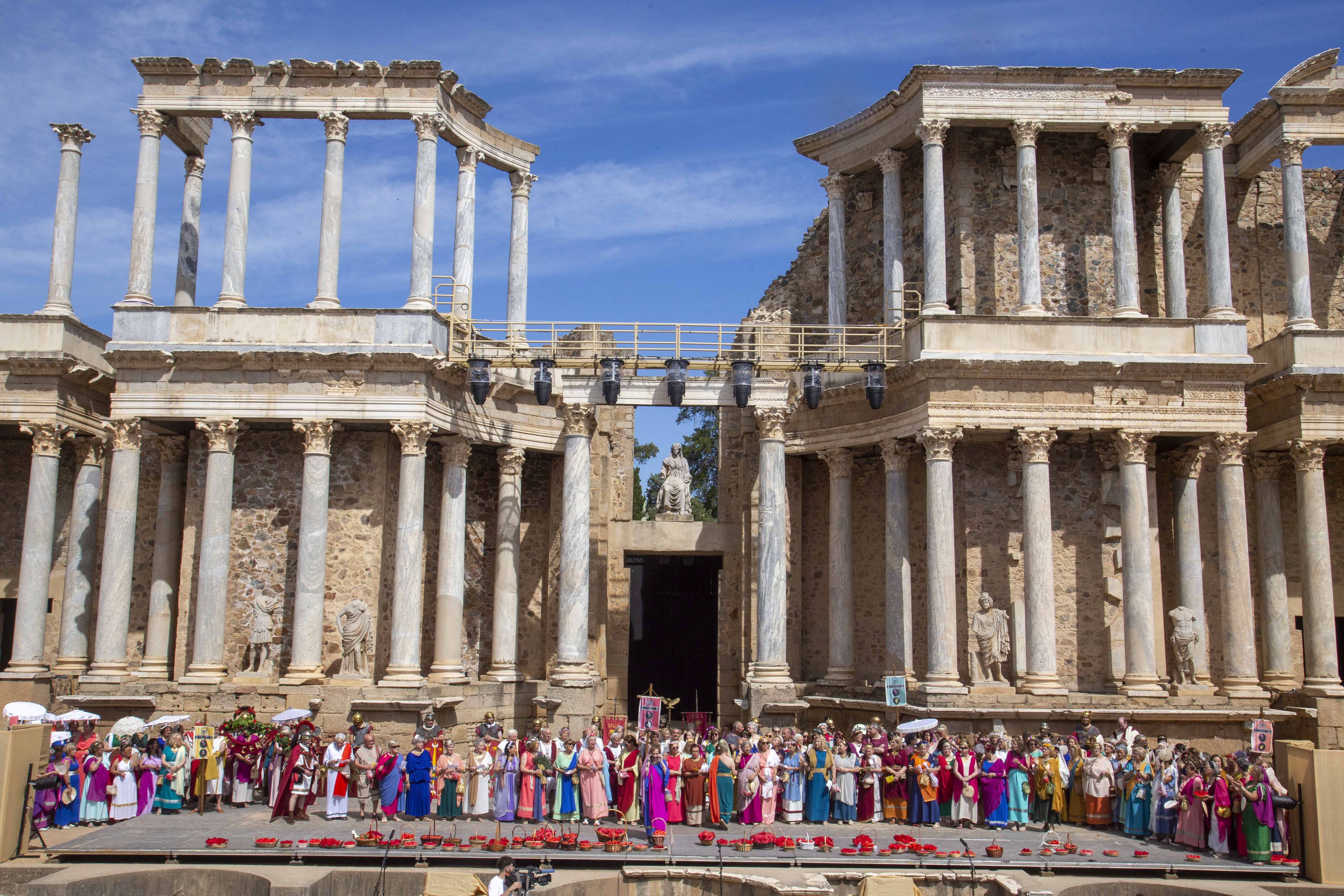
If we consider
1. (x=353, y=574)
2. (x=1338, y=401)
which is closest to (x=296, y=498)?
(x=353, y=574)

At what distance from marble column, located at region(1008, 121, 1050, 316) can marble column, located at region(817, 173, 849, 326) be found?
A: 16.0 feet

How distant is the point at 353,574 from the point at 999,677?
14385 millimetres

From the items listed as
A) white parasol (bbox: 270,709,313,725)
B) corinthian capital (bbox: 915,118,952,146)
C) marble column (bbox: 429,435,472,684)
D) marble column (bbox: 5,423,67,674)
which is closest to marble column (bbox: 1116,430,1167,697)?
corinthian capital (bbox: 915,118,952,146)

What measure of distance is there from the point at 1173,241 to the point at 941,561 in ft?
33.6

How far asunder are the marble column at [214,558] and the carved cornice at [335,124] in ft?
22.9

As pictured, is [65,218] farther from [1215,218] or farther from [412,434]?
[1215,218]

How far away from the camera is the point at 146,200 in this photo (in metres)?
27.6

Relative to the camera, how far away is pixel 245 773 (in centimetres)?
2166

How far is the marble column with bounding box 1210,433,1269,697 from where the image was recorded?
2594 cm

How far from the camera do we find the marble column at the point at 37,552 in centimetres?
2691

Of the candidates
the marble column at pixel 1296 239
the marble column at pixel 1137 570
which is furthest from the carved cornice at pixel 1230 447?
the marble column at pixel 1296 239

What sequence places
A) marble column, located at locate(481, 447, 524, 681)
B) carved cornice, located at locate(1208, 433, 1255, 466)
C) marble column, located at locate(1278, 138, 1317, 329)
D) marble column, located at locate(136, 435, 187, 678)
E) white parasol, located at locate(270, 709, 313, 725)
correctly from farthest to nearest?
marble column, located at locate(481, 447, 524, 681) → marble column, located at locate(1278, 138, 1317, 329) → marble column, located at locate(136, 435, 187, 678) → carved cornice, located at locate(1208, 433, 1255, 466) → white parasol, located at locate(270, 709, 313, 725)

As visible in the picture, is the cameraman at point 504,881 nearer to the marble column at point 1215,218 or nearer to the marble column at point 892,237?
the marble column at point 892,237

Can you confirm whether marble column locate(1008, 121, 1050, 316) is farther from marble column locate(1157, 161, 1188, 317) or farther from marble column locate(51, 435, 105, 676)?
marble column locate(51, 435, 105, 676)
